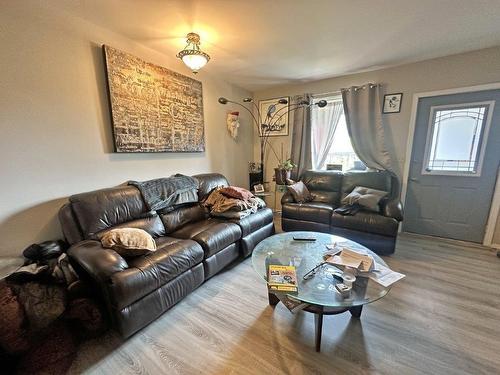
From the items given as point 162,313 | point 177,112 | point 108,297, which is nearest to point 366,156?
point 177,112

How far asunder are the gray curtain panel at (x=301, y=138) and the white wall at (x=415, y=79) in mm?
310

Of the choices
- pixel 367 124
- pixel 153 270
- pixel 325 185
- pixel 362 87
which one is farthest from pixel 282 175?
pixel 153 270

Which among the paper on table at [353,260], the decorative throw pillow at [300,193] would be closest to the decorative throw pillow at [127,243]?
the paper on table at [353,260]

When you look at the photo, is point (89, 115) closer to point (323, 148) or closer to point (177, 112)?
point (177, 112)

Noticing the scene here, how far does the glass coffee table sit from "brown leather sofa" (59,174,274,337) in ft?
1.67

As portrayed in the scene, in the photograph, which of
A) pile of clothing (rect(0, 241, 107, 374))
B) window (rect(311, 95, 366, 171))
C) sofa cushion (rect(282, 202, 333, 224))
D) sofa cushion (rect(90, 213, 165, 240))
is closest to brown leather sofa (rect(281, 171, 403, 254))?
sofa cushion (rect(282, 202, 333, 224))

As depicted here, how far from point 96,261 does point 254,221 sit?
5.07 ft

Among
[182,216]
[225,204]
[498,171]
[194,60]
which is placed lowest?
[182,216]

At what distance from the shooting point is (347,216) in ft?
8.49

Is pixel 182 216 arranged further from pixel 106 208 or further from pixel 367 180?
pixel 367 180

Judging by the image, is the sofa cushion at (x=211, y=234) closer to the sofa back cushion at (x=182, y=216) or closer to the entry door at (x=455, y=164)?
the sofa back cushion at (x=182, y=216)

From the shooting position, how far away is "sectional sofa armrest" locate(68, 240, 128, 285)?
1325 mm

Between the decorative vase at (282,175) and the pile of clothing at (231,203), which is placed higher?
the decorative vase at (282,175)

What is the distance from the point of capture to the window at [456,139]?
2529 millimetres
